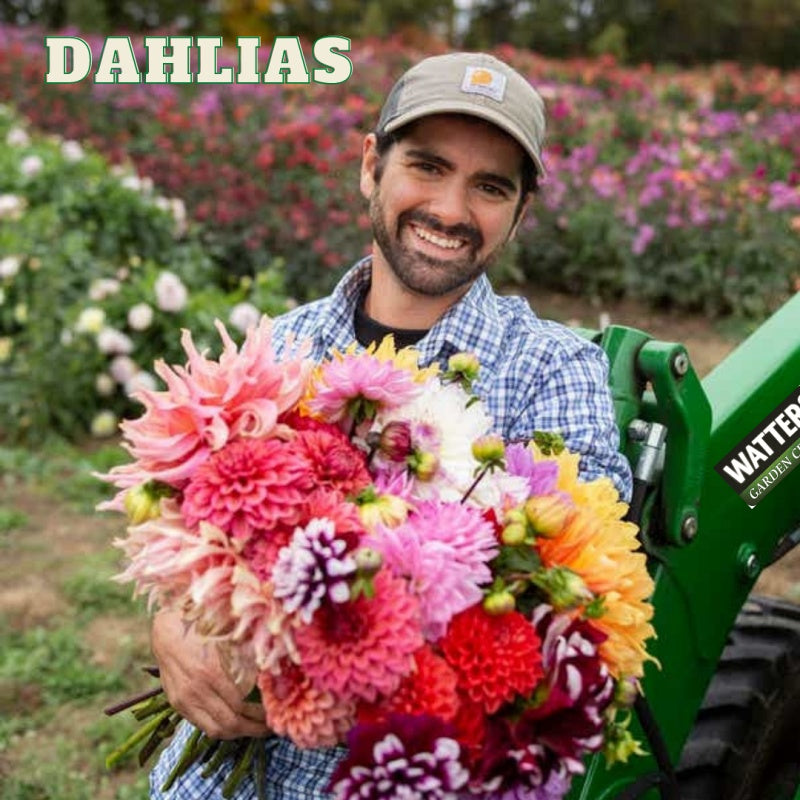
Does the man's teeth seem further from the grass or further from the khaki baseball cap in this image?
the grass

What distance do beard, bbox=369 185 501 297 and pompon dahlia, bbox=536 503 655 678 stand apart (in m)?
0.64

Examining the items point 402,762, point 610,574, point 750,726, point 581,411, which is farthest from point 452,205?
point 750,726

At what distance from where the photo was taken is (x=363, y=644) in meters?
1.10

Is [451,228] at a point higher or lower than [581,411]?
higher

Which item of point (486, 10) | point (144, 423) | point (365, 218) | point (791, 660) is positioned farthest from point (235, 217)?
point (486, 10)

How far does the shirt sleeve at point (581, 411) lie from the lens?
1655 mm

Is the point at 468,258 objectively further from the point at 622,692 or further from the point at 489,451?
the point at 622,692

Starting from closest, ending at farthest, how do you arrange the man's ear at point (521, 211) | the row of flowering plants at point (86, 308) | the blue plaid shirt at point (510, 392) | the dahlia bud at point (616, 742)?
the dahlia bud at point (616, 742) → the blue plaid shirt at point (510, 392) → the man's ear at point (521, 211) → the row of flowering plants at point (86, 308)

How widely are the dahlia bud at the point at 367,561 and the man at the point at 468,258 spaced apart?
60 cm

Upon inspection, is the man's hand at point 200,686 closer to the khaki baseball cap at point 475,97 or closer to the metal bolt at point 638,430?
the metal bolt at point 638,430

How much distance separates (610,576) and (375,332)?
84 cm

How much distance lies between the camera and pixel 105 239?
206 inches

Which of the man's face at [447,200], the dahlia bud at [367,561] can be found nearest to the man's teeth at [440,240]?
the man's face at [447,200]

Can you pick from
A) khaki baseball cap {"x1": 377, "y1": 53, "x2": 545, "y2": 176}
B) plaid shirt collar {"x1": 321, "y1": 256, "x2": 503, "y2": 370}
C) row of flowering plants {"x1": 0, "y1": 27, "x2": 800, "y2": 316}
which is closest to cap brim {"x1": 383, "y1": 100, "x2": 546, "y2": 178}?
khaki baseball cap {"x1": 377, "y1": 53, "x2": 545, "y2": 176}
